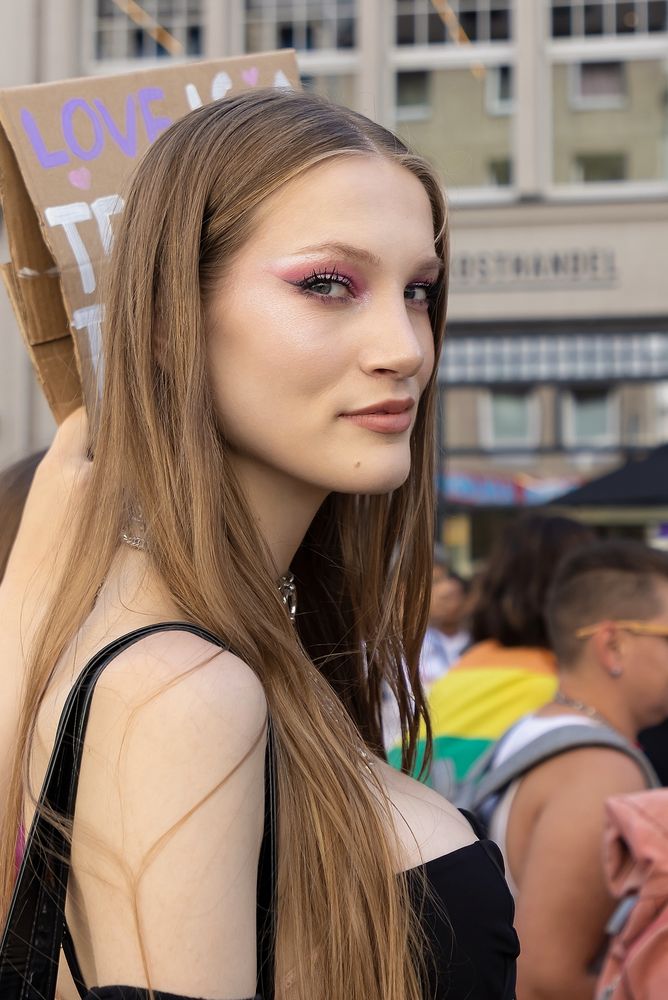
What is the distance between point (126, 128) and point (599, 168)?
38.7 feet

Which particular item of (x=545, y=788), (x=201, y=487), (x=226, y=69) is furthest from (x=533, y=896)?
(x=226, y=69)

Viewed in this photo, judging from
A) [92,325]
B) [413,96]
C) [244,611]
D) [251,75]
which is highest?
[413,96]

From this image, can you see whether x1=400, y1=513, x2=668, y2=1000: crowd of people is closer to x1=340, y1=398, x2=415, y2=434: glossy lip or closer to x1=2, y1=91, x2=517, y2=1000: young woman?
x1=2, y1=91, x2=517, y2=1000: young woman

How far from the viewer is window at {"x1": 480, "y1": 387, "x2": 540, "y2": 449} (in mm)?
13211

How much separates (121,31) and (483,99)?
4.18m

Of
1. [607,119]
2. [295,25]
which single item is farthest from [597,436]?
[295,25]

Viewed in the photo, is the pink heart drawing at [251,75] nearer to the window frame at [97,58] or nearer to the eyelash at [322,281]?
the eyelash at [322,281]

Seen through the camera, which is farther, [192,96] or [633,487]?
[633,487]

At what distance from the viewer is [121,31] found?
1325 cm

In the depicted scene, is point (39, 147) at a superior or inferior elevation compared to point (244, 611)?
superior

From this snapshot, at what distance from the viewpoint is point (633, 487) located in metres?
7.23

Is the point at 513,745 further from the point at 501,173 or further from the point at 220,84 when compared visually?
the point at 501,173

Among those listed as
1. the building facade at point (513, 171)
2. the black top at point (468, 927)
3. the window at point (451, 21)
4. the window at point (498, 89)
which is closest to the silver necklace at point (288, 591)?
the black top at point (468, 927)

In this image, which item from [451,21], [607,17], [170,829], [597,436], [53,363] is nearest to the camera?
[170,829]
